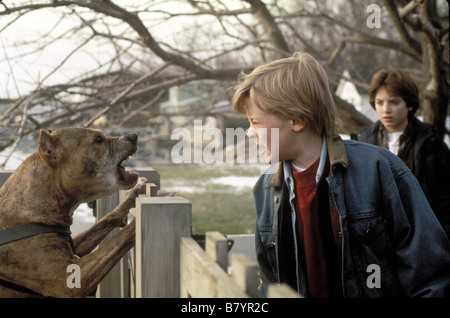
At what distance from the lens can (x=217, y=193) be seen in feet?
49.0

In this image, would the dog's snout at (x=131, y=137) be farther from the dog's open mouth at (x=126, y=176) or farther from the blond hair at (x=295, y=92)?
the blond hair at (x=295, y=92)

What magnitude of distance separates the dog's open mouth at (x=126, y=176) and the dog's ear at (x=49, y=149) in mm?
372

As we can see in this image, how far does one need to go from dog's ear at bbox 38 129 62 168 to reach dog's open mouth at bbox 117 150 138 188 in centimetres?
37

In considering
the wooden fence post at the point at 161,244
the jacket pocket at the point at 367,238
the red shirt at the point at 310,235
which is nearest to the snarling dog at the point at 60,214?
the wooden fence post at the point at 161,244

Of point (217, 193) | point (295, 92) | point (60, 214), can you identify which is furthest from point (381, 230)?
point (217, 193)

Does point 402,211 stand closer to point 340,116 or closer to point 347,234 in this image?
point 347,234

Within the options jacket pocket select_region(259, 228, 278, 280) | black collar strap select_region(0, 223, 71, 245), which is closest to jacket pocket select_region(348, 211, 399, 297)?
jacket pocket select_region(259, 228, 278, 280)

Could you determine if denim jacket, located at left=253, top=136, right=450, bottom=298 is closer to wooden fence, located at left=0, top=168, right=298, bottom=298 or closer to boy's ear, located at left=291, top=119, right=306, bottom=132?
boy's ear, located at left=291, top=119, right=306, bottom=132

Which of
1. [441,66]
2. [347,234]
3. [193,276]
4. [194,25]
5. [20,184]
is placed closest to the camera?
[193,276]

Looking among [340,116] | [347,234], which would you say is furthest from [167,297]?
[340,116]

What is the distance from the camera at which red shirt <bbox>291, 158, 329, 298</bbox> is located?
1.94m

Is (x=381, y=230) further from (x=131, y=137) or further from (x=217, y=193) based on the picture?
(x=217, y=193)
